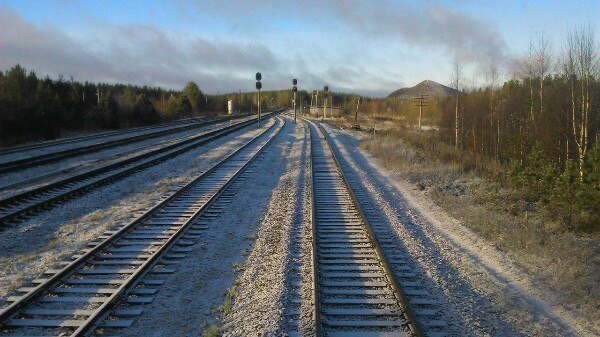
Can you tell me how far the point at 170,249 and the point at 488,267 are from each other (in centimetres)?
523

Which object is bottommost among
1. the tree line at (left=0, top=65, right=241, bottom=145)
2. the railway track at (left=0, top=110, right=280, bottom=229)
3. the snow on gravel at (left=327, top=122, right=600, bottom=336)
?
the snow on gravel at (left=327, top=122, right=600, bottom=336)

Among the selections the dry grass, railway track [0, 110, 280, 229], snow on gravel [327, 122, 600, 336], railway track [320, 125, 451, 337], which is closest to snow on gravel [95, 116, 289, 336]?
railway track [320, 125, 451, 337]

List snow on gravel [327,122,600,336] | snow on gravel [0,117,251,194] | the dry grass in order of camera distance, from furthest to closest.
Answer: snow on gravel [0,117,251,194] → the dry grass → snow on gravel [327,122,600,336]

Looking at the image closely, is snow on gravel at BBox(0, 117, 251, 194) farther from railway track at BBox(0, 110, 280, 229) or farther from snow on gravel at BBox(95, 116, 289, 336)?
snow on gravel at BBox(95, 116, 289, 336)

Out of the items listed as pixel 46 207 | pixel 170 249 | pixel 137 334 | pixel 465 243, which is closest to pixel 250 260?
pixel 170 249

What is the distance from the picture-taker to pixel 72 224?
9.16 meters

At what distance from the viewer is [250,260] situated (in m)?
7.22

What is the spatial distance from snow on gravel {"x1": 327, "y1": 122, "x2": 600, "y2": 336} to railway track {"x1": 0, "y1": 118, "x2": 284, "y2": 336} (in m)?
3.96

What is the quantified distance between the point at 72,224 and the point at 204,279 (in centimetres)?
431

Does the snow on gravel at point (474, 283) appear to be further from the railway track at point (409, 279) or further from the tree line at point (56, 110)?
the tree line at point (56, 110)

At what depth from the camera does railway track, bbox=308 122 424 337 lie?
16.6 feet

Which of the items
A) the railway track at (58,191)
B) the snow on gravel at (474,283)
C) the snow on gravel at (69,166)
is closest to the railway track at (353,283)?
the snow on gravel at (474,283)

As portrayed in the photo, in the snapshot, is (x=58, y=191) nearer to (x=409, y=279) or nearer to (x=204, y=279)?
(x=204, y=279)

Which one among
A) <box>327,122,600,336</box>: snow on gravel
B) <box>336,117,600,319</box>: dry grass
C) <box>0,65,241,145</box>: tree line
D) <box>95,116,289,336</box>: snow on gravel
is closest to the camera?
<box>95,116,289,336</box>: snow on gravel
